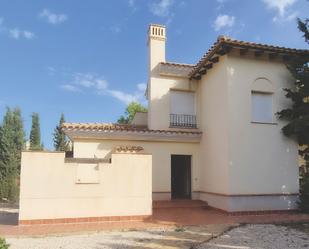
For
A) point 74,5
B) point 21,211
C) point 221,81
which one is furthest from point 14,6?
point 221,81

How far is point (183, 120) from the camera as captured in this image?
19.0m

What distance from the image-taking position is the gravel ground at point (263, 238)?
29.1ft

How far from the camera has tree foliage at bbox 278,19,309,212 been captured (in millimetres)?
14477

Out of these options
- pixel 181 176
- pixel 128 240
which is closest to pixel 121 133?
pixel 181 176

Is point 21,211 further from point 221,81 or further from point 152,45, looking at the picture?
point 152,45

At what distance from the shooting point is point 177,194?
1952 cm

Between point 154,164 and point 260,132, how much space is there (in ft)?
19.0

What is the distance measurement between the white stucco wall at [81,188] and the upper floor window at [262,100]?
5825 millimetres

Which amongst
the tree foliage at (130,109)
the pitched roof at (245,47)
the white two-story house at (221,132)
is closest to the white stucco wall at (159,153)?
the white two-story house at (221,132)

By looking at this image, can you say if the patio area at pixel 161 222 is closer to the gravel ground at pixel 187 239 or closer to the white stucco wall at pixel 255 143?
the gravel ground at pixel 187 239

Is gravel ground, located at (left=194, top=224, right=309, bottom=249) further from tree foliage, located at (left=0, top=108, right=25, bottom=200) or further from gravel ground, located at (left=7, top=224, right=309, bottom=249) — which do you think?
tree foliage, located at (left=0, top=108, right=25, bottom=200)

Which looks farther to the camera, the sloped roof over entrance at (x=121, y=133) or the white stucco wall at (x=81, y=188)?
the sloped roof over entrance at (x=121, y=133)

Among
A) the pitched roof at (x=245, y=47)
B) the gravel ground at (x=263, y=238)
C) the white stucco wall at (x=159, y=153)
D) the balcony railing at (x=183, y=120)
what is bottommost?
the gravel ground at (x=263, y=238)

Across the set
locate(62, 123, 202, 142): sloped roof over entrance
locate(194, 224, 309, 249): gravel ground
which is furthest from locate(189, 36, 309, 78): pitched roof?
locate(194, 224, 309, 249): gravel ground
